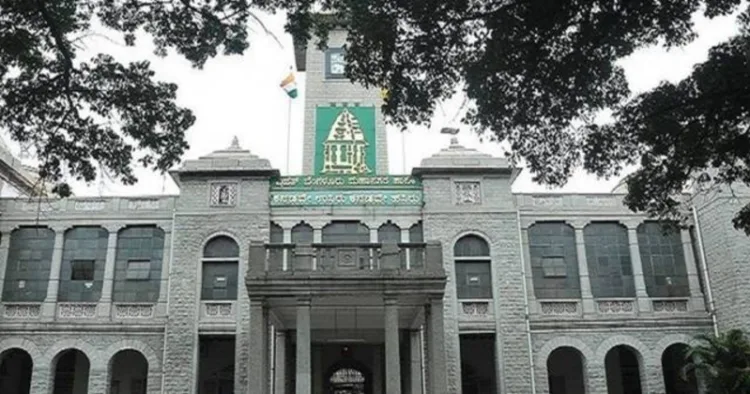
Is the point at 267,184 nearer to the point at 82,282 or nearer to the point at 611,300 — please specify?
the point at 82,282

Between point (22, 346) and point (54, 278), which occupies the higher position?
point (54, 278)

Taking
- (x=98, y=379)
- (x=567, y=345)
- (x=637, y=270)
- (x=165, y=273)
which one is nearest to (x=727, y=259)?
(x=637, y=270)

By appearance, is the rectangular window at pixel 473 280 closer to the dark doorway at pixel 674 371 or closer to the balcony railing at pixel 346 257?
the balcony railing at pixel 346 257

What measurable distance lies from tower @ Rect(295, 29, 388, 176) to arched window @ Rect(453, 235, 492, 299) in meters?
3.65

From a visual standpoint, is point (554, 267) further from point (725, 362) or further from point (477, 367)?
point (725, 362)

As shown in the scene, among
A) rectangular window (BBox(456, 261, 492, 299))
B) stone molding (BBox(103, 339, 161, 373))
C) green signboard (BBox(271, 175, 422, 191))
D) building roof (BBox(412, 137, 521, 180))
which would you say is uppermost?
building roof (BBox(412, 137, 521, 180))

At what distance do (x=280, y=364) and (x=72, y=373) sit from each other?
857cm

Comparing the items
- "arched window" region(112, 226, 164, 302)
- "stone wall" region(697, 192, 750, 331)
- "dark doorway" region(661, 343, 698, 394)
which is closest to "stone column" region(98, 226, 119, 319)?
"arched window" region(112, 226, 164, 302)

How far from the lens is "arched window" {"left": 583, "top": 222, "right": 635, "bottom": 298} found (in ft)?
70.0

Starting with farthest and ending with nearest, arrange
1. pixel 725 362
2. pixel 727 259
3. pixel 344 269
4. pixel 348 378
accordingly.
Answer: pixel 348 378
pixel 727 259
pixel 725 362
pixel 344 269

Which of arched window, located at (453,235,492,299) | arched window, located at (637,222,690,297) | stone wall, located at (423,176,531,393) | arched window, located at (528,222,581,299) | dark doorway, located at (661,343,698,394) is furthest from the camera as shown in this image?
dark doorway, located at (661,343,698,394)

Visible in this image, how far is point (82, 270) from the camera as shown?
21219mm

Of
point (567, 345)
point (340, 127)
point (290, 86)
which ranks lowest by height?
point (567, 345)

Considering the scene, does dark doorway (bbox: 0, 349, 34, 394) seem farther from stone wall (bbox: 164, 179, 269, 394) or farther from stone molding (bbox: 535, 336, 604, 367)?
stone molding (bbox: 535, 336, 604, 367)
